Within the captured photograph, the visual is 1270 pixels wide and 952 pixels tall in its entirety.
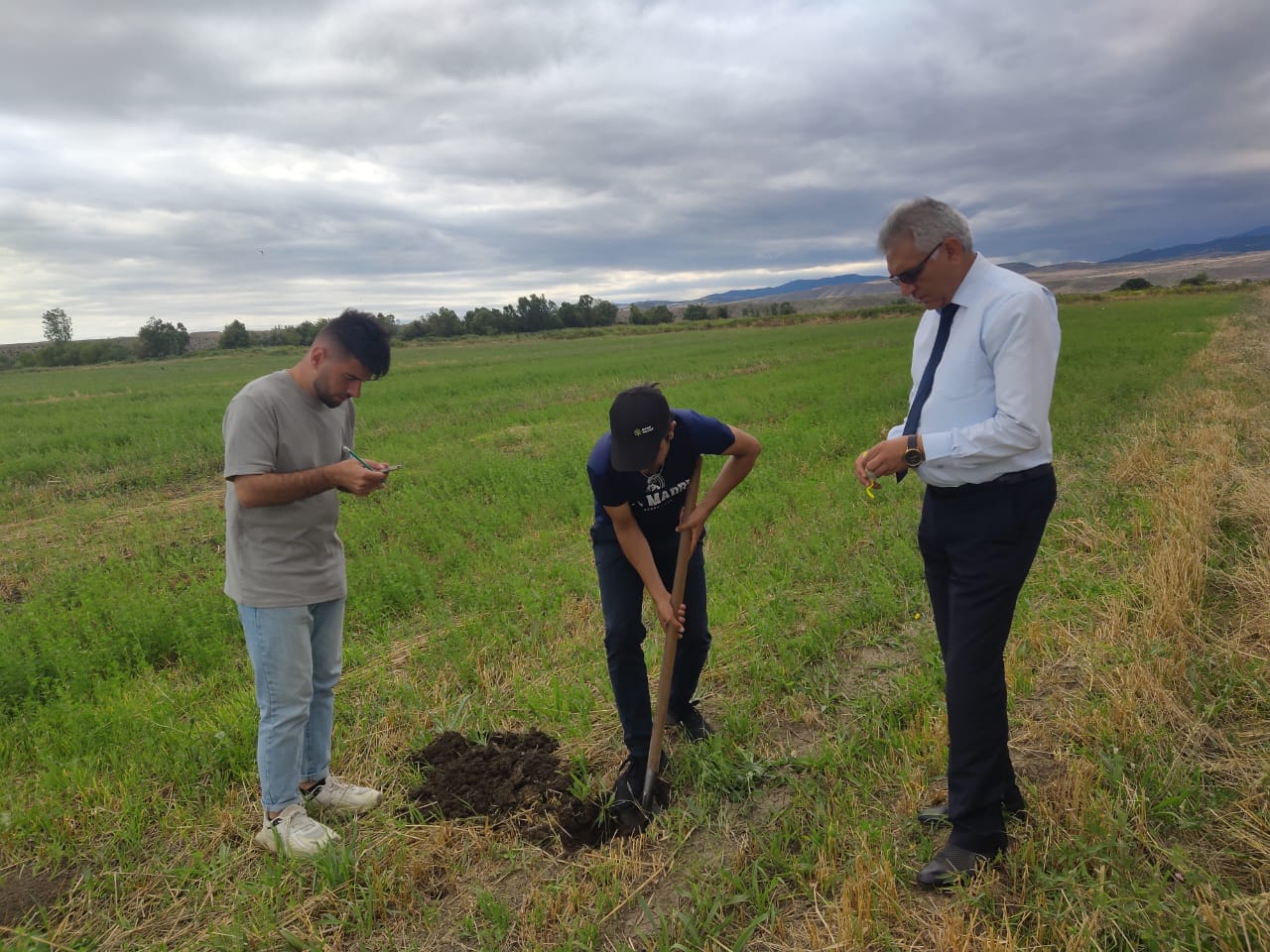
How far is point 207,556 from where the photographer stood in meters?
7.46

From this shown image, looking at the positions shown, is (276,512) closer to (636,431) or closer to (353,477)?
(353,477)

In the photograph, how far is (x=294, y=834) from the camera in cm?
297

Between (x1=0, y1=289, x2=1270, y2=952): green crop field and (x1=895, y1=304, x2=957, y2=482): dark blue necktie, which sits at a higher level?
(x1=895, y1=304, x2=957, y2=482): dark blue necktie

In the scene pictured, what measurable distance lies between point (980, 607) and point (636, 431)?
4.23 ft

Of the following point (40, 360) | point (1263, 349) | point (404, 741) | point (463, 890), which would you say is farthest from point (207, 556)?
point (40, 360)

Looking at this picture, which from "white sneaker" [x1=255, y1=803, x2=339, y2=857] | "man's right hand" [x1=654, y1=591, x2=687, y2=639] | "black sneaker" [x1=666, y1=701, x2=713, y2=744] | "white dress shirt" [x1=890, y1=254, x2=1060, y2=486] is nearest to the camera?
"white dress shirt" [x1=890, y1=254, x2=1060, y2=486]

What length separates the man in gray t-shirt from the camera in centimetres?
278

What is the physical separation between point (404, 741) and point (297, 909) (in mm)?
1161

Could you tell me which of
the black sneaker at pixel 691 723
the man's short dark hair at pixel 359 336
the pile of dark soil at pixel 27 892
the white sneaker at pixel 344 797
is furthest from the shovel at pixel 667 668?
the pile of dark soil at pixel 27 892

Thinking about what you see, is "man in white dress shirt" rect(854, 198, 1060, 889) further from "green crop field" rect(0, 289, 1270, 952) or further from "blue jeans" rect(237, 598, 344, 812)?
"blue jeans" rect(237, 598, 344, 812)

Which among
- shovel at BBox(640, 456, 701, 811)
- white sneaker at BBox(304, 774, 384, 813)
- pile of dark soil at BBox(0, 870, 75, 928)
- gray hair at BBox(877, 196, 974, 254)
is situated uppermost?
gray hair at BBox(877, 196, 974, 254)

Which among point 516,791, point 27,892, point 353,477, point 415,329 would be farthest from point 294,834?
point 415,329

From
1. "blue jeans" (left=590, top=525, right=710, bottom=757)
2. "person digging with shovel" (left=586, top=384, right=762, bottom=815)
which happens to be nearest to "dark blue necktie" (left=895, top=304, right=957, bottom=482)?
"person digging with shovel" (left=586, top=384, right=762, bottom=815)

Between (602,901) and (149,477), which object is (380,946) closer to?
(602,901)
